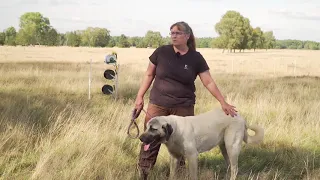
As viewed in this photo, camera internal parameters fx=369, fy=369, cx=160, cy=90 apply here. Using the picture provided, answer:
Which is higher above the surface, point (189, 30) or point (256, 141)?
point (189, 30)

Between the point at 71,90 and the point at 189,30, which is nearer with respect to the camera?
the point at 189,30

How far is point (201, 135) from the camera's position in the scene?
4.16m

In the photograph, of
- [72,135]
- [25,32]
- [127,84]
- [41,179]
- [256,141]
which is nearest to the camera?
[41,179]

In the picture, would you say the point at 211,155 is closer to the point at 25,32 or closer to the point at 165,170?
the point at 165,170

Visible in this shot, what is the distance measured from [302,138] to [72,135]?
13.0 ft

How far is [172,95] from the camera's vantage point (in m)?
4.45

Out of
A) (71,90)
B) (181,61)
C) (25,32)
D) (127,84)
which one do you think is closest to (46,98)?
(71,90)

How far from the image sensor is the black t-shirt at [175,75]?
4.34 meters

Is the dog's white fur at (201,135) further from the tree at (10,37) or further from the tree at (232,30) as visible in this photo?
the tree at (10,37)

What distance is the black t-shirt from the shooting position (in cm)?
434

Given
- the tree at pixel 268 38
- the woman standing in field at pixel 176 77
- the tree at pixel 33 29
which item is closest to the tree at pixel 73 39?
the tree at pixel 33 29

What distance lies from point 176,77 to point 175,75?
27 millimetres

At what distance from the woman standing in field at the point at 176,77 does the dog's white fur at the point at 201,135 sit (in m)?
0.17

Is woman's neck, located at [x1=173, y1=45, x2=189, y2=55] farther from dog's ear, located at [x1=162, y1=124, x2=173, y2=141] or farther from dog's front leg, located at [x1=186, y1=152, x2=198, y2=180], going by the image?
dog's front leg, located at [x1=186, y1=152, x2=198, y2=180]
